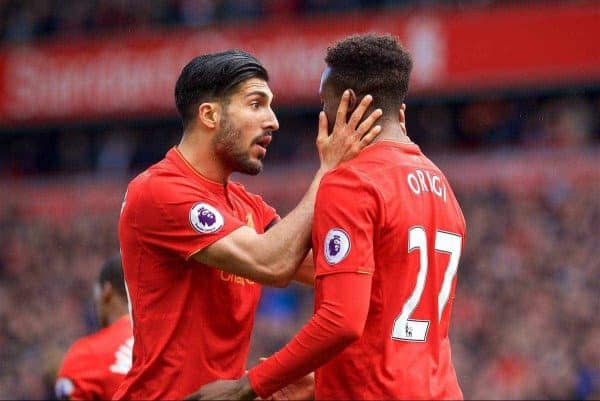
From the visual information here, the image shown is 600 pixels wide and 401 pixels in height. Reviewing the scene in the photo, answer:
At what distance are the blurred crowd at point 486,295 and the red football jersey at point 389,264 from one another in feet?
22.4

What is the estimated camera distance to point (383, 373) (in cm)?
417

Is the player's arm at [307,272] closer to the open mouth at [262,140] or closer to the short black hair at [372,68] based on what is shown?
the open mouth at [262,140]

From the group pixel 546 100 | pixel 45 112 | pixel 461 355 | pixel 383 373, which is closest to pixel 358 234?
pixel 383 373

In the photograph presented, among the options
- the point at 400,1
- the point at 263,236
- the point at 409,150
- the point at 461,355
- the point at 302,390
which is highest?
the point at 400,1

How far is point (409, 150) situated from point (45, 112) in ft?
65.6

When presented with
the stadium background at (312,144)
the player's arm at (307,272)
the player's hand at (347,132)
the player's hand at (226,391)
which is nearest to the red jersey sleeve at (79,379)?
the player's arm at (307,272)

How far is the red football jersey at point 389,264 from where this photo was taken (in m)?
4.08

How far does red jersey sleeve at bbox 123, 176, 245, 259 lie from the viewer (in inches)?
183

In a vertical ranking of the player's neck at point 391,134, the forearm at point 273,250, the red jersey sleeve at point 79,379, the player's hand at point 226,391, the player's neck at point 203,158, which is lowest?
the red jersey sleeve at point 79,379

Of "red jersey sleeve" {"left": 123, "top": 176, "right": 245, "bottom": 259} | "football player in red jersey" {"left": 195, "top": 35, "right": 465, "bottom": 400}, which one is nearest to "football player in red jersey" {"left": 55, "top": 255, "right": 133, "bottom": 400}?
"red jersey sleeve" {"left": 123, "top": 176, "right": 245, "bottom": 259}

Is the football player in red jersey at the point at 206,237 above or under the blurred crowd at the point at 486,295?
above

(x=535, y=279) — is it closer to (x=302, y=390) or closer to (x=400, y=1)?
(x=400, y=1)

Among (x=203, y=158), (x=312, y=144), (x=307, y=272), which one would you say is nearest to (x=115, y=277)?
(x=307, y=272)

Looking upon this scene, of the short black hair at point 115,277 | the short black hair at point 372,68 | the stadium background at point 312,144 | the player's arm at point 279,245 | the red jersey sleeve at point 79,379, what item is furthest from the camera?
the stadium background at point 312,144
